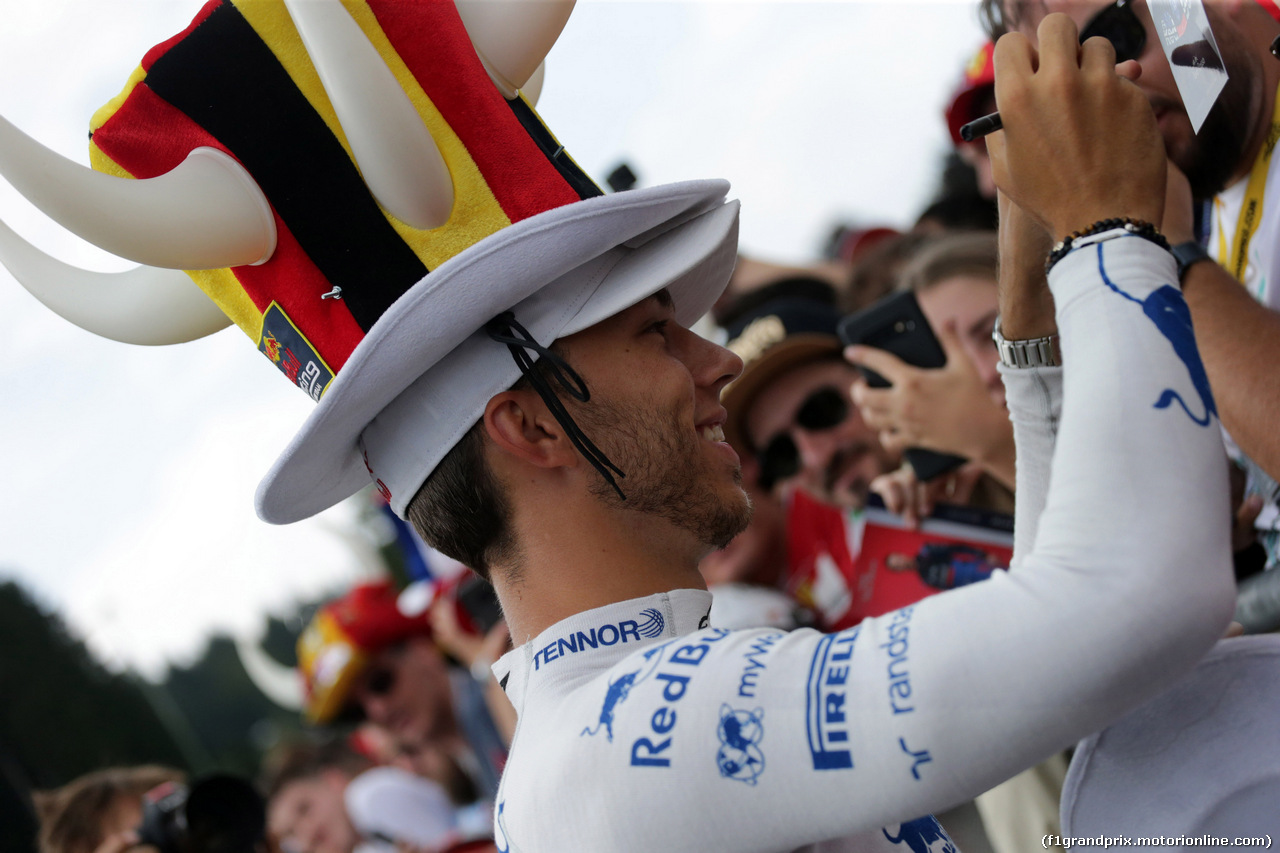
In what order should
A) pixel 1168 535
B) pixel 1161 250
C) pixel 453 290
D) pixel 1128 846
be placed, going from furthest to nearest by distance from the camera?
pixel 453 290, pixel 1128 846, pixel 1161 250, pixel 1168 535

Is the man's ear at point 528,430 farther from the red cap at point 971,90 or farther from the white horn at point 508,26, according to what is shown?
the red cap at point 971,90

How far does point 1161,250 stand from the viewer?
116 centimetres

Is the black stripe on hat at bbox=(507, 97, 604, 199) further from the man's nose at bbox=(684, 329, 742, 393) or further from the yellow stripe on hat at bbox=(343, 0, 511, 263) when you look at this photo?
the man's nose at bbox=(684, 329, 742, 393)

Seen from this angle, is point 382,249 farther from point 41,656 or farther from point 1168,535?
point 41,656

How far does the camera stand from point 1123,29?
1.84m

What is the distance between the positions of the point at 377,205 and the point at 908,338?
187 cm

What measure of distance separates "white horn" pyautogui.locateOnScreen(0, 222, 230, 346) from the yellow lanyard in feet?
6.41

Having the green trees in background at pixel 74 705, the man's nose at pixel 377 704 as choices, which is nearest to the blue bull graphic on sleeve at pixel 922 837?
the man's nose at pixel 377 704

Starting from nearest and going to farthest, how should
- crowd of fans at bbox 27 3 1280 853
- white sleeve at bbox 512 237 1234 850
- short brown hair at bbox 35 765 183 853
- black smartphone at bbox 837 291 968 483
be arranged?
white sleeve at bbox 512 237 1234 850 → crowd of fans at bbox 27 3 1280 853 → black smartphone at bbox 837 291 968 483 → short brown hair at bbox 35 765 183 853

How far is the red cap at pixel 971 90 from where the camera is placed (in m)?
2.79

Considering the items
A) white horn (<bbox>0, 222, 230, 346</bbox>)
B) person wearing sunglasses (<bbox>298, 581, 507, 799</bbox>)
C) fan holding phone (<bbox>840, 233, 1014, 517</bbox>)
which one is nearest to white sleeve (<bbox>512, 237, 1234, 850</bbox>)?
white horn (<bbox>0, 222, 230, 346</bbox>)

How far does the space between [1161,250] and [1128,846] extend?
84 centimetres

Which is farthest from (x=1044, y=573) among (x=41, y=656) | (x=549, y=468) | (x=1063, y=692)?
(x=41, y=656)

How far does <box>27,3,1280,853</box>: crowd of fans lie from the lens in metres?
1.90
